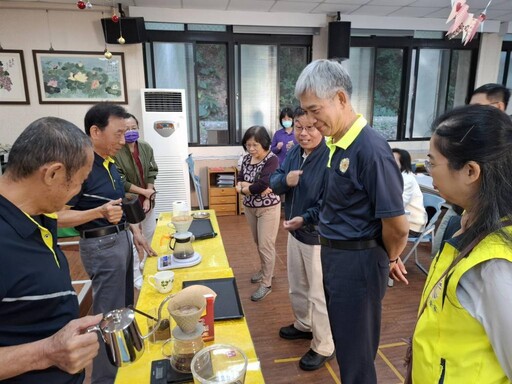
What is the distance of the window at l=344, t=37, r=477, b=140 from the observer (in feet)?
18.8

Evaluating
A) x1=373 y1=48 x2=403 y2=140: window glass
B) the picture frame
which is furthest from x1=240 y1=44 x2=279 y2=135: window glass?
the picture frame

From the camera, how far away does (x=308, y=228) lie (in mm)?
2014

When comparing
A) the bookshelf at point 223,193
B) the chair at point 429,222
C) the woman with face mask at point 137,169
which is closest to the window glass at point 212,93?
the bookshelf at point 223,193

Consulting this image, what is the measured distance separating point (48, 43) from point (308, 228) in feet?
14.8

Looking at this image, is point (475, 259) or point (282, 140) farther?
point (282, 140)

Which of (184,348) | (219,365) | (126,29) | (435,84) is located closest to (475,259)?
(219,365)

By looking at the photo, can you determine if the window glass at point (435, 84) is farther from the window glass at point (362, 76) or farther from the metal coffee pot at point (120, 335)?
the metal coffee pot at point (120, 335)

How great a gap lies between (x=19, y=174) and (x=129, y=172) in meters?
2.06

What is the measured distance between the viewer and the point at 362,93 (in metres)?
5.85

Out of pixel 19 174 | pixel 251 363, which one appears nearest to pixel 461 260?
pixel 251 363

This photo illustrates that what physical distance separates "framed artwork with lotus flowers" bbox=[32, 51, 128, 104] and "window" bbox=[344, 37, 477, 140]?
3.66 metres

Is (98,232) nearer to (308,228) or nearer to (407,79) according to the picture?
(308,228)

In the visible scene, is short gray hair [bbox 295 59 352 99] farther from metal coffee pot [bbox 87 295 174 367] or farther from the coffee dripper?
metal coffee pot [bbox 87 295 174 367]

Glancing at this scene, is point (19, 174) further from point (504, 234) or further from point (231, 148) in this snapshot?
point (231, 148)
